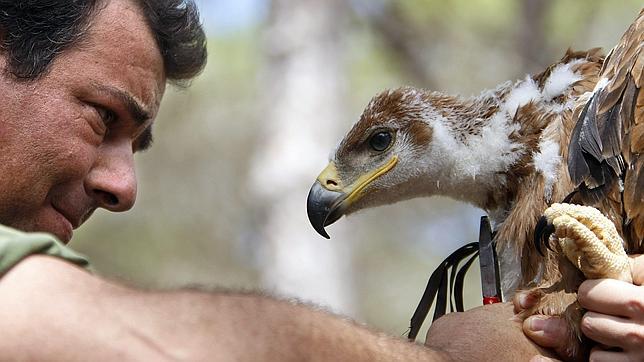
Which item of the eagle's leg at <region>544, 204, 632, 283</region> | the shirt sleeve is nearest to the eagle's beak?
the eagle's leg at <region>544, 204, 632, 283</region>

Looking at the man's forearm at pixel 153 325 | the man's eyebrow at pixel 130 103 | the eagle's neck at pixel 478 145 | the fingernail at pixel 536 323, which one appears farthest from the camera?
the eagle's neck at pixel 478 145

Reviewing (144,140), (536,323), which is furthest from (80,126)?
(536,323)

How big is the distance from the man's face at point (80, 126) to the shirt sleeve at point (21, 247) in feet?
3.56

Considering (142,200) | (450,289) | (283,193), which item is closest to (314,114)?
(283,193)

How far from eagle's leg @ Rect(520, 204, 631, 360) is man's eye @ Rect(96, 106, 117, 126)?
4.55 ft

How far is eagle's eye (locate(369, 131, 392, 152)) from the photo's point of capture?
351 centimetres

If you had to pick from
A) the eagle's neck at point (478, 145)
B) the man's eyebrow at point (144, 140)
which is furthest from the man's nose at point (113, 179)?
the eagle's neck at point (478, 145)

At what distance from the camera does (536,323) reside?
243cm

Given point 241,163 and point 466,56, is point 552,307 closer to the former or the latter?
point 466,56

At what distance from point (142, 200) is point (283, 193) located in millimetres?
9079

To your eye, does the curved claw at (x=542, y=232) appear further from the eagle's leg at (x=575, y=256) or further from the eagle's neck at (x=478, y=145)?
the eagle's neck at (x=478, y=145)

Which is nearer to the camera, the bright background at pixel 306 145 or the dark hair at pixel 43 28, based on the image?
the dark hair at pixel 43 28

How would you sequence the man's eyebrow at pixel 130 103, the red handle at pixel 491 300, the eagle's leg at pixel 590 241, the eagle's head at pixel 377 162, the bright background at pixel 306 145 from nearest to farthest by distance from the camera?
the eagle's leg at pixel 590 241 < the red handle at pixel 491 300 < the man's eyebrow at pixel 130 103 < the eagle's head at pixel 377 162 < the bright background at pixel 306 145

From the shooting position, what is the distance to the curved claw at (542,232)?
2.42m
